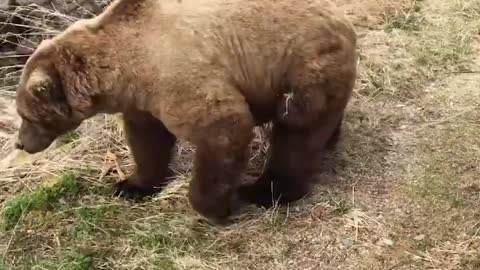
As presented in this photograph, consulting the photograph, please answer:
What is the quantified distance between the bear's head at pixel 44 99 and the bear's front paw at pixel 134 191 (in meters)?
0.64

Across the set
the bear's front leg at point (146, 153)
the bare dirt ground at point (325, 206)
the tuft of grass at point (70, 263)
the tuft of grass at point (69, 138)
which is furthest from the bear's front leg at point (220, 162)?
the tuft of grass at point (69, 138)

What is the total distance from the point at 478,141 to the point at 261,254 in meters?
1.65

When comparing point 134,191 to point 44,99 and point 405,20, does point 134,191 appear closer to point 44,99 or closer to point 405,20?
point 44,99

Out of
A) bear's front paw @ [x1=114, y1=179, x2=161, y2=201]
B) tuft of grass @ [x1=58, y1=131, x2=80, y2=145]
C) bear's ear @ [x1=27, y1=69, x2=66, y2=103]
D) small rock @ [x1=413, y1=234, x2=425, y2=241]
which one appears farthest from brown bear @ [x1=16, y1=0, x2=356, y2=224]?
tuft of grass @ [x1=58, y1=131, x2=80, y2=145]

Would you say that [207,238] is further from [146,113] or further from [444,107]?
[444,107]

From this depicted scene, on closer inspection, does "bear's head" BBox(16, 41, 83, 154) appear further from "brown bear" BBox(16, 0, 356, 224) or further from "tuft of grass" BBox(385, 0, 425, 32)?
"tuft of grass" BBox(385, 0, 425, 32)

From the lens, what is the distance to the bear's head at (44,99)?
3.98 m

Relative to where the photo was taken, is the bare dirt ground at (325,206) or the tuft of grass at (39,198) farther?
the tuft of grass at (39,198)

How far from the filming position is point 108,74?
13.1ft

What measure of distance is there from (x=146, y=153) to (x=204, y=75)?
0.84 meters

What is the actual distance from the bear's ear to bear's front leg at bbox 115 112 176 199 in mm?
425

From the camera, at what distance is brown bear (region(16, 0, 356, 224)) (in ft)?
12.9

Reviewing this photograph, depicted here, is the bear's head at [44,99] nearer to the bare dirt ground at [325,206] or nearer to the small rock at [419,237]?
the bare dirt ground at [325,206]

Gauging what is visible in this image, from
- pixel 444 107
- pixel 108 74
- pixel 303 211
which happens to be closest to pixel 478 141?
pixel 444 107
